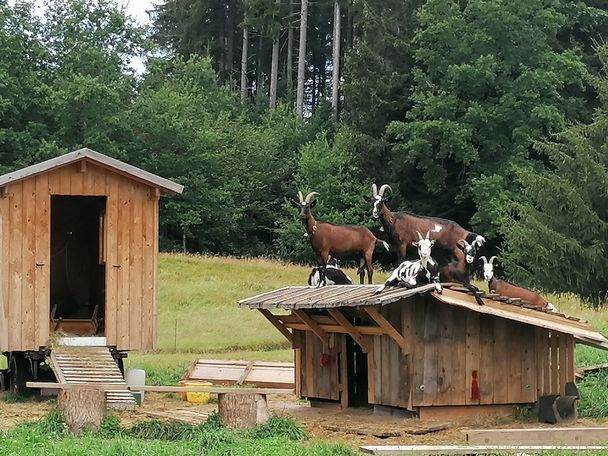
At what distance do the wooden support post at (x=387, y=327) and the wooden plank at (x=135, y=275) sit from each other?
550 centimetres

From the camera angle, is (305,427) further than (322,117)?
No

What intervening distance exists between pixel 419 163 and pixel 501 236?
4.64 metres

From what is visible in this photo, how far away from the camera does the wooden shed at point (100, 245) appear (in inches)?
A: 765

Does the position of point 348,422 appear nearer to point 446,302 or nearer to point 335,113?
point 446,302

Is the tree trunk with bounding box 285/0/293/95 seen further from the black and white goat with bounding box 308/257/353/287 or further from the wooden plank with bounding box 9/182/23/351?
the black and white goat with bounding box 308/257/353/287

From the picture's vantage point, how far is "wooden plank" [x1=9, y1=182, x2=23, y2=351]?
63.7 ft

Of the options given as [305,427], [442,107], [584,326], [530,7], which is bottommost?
[305,427]

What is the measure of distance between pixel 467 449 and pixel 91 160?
31.4 feet

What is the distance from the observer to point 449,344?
1650cm

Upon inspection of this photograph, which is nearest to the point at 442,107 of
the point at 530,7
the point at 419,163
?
the point at 419,163

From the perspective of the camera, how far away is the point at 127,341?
20094mm

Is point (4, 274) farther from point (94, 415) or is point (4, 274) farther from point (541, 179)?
point (541, 179)

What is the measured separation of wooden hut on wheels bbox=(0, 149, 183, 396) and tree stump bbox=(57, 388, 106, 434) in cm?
470

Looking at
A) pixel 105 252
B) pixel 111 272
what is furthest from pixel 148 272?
pixel 105 252
